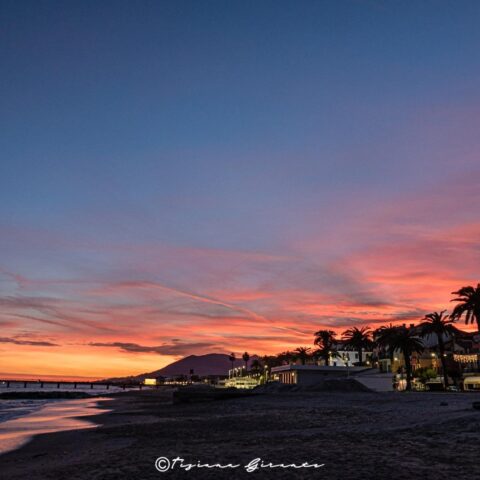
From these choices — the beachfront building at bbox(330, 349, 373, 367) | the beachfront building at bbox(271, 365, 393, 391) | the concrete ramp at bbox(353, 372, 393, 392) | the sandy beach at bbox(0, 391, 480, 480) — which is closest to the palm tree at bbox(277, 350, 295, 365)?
the beachfront building at bbox(330, 349, 373, 367)

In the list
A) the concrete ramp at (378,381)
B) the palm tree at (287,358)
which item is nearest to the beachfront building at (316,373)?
the concrete ramp at (378,381)

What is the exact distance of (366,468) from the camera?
1087cm

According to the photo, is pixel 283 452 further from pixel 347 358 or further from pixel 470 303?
pixel 347 358

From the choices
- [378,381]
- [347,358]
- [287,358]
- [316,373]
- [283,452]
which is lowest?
[378,381]

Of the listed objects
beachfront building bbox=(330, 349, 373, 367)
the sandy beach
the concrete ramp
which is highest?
beachfront building bbox=(330, 349, 373, 367)

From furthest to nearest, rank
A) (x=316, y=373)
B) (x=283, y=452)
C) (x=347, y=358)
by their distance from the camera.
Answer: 1. (x=347, y=358)
2. (x=316, y=373)
3. (x=283, y=452)

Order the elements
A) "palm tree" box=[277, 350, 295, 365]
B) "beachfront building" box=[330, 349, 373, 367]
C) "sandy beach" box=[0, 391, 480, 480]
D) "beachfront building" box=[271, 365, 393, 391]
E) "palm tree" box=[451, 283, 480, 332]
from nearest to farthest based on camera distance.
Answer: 1. "sandy beach" box=[0, 391, 480, 480]
2. "palm tree" box=[451, 283, 480, 332]
3. "beachfront building" box=[271, 365, 393, 391]
4. "beachfront building" box=[330, 349, 373, 367]
5. "palm tree" box=[277, 350, 295, 365]

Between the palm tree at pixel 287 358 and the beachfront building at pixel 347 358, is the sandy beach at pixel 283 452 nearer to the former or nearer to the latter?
the beachfront building at pixel 347 358

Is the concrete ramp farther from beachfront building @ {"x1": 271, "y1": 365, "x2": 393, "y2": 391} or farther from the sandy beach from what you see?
the sandy beach

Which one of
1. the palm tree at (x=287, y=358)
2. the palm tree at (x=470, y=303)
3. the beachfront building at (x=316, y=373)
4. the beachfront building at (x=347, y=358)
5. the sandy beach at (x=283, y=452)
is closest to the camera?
the sandy beach at (x=283, y=452)

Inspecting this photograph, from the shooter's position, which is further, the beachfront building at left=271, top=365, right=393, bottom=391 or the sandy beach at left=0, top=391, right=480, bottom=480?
the beachfront building at left=271, top=365, right=393, bottom=391

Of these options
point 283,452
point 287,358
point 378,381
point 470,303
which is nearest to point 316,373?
point 378,381

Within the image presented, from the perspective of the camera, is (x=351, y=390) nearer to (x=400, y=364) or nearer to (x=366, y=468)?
(x=400, y=364)

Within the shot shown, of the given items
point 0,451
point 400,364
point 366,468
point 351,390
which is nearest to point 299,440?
point 366,468
